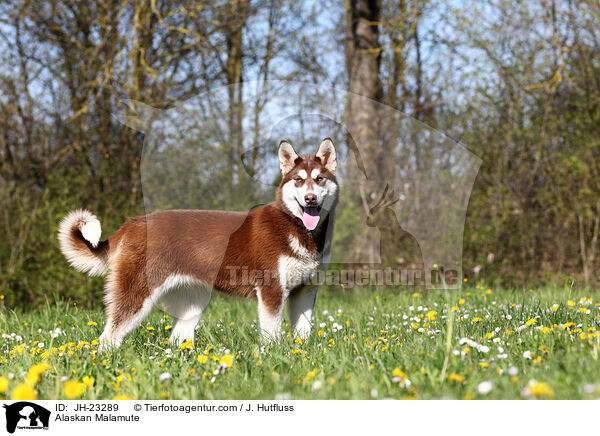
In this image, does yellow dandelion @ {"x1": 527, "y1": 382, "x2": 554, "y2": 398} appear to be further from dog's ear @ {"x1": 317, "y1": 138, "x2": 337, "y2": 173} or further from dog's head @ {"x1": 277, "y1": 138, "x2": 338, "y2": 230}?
dog's ear @ {"x1": 317, "y1": 138, "x2": 337, "y2": 173}

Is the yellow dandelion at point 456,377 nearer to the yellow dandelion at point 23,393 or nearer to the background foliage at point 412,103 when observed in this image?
the yellow dandelion at point 23,393

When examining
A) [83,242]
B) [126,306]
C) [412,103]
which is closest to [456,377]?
[126,306]

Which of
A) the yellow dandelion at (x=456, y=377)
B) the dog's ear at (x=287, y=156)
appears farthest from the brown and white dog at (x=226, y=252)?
the yellow dandelion at (x=456, y=377)

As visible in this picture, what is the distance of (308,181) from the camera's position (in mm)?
3922

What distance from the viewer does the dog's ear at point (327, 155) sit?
3963 millimetres

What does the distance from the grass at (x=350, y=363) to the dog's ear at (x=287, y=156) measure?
54.0 inches

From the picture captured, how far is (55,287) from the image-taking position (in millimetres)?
7301

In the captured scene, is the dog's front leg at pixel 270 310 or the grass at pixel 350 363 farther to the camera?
the dog's front leg at pixel 270 310

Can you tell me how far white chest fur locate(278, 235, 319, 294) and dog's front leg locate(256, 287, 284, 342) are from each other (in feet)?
0.32

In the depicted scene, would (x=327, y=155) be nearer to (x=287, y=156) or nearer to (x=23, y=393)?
(x=287, y=156)

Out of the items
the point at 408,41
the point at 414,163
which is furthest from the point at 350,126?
the point at 408,41

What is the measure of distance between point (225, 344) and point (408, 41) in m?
6.30
